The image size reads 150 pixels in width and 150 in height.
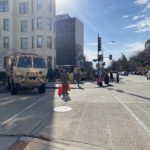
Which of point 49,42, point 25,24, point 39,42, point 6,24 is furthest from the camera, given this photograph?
point 25,24

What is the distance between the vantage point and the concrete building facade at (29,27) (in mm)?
60375

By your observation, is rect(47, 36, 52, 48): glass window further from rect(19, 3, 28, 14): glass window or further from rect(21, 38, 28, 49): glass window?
rect(19, 3, 28, 14): glass window

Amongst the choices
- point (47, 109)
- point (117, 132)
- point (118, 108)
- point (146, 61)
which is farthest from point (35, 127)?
point (146, 61)

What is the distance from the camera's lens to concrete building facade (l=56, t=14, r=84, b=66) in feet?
385

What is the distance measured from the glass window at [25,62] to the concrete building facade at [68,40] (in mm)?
88648

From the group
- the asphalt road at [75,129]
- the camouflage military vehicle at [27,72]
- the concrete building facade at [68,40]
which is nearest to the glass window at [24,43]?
the camouflage military vehicle at [27,72]

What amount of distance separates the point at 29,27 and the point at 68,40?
62908mm

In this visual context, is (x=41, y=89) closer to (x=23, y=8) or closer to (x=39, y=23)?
(x=39, y=23)

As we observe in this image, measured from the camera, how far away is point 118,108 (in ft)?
49.2

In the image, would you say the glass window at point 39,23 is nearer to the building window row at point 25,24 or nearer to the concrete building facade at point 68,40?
the building window row at point 25,24

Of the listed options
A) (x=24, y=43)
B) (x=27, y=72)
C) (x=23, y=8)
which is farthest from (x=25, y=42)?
(x=27, y=72)

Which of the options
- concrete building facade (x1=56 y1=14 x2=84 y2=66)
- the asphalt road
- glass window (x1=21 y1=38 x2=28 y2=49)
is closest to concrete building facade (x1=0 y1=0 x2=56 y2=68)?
glass window (x1=21 y1=38 x2=28 y2=49)

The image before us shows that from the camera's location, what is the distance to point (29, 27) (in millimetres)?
62281

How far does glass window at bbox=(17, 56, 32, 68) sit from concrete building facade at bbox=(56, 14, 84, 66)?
8865cm
